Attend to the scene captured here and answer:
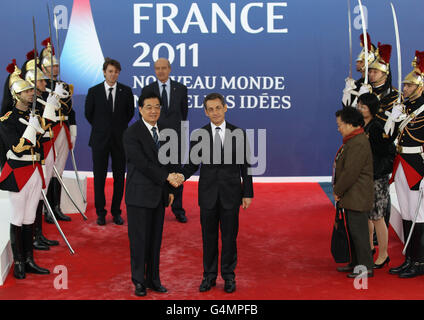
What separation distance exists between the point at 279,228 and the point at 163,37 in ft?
10.9

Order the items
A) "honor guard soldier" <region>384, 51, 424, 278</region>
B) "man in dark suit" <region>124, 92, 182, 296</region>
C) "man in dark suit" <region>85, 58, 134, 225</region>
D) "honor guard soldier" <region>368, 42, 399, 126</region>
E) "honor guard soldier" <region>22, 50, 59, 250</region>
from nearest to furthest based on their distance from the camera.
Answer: "man in dark suit" <region>124, 92, 182, 296</region>
"honor guard soldier" <region>384, 51, 424, 278</region>
"honor guard soldier" <region>22, 50, 59, 250</region>
"honor guard soldier" <region>368, 42, 399, 126</region>
"man in dark suit" <region>85, 58, 134, 225</region>

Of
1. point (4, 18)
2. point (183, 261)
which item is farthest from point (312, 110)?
point (4, 18)

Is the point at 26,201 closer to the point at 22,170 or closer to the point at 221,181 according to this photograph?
the point at 22,170

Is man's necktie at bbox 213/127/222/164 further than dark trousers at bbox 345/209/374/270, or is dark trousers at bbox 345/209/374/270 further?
dark trousers at bbox 345/209/374/270

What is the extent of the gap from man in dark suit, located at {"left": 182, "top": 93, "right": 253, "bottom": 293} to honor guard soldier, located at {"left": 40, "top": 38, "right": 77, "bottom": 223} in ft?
7.30

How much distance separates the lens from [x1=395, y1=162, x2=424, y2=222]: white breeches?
15.7 feet

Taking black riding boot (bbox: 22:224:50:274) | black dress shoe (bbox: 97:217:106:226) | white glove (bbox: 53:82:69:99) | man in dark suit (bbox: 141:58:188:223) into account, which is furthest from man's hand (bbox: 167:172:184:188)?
black dress shoe (bbox: 97:217:106:226)

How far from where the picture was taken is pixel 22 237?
187 inches

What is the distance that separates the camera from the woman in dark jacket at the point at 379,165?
4895 millimetres

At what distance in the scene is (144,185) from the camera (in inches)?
166

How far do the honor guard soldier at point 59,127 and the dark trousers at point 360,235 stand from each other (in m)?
3.03

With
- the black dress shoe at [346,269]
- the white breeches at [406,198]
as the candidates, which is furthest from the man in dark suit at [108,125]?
the white breeches at [406,198]

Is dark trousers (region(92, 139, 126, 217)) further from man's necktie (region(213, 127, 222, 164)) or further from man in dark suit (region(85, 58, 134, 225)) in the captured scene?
man's necktie (region(213, 127, 222, 164))

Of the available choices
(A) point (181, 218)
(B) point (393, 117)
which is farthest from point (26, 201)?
(B) point (393, 117)
